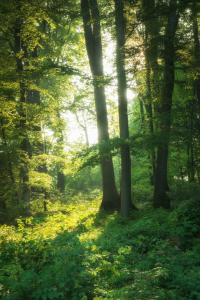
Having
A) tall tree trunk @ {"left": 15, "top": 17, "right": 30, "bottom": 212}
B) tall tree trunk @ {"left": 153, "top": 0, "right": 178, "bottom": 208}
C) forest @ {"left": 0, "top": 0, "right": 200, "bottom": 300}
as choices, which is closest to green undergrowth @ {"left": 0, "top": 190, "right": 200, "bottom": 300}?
forest @ {"left": 0, "top": 0, "right": 200, "bottom": 300}

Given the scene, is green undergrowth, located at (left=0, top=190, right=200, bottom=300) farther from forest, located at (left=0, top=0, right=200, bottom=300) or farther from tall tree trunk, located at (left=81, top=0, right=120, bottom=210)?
tall tree trunk, located at (left=81, top=0, right=120, bottom=210)

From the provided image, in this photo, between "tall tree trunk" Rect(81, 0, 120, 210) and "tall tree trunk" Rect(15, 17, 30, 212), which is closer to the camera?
"tall tree trunk" Rect(15, 17, 30, 212)

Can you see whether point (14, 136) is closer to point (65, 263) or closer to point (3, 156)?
point (3, 156)

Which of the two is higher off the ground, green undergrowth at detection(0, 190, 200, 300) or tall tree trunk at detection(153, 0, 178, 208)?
tall tree trunk at detection(153, 0, 178, 208)

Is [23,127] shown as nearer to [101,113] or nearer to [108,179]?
[101,113]

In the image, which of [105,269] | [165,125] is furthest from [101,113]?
[105,269]

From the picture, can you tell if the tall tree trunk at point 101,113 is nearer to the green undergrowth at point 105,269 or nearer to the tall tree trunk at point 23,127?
the tall tree trunk at point 23,127

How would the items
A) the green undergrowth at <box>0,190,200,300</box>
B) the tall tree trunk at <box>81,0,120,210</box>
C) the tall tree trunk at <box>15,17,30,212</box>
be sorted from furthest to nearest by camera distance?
the tall tree trunk at <box>81,0,120,210</box>
the tall tree trunk at <box>15,17,30,212</box>
the green undergrowth at <box>0,190,200,300</box>

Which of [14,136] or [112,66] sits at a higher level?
[112,66]

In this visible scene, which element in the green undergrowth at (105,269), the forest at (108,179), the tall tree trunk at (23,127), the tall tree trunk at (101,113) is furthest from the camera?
the tall tree trunk at (101,113)

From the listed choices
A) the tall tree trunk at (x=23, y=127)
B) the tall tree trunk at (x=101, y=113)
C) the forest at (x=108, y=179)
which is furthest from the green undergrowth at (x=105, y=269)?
the tall tree trunk at (x=101, y=113)

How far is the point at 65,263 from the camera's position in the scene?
10.5 ft

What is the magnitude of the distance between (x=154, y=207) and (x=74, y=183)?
45.5 feet

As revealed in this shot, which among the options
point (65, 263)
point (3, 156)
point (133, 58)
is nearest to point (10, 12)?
point (133, 58)
